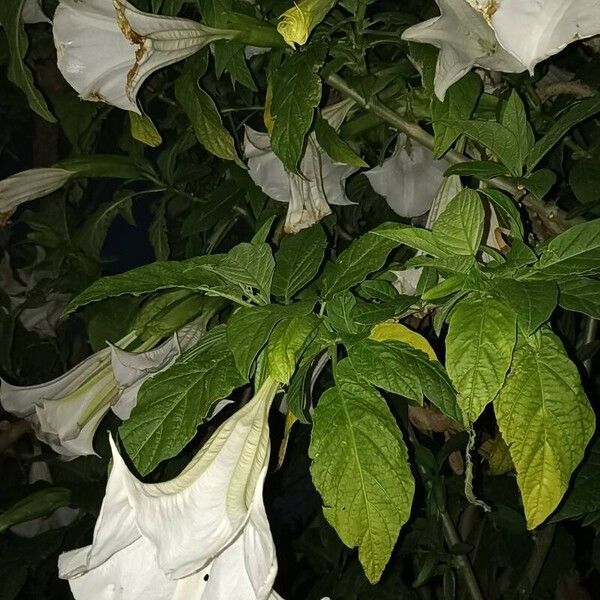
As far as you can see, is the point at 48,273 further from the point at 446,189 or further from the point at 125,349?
the point at 446,189

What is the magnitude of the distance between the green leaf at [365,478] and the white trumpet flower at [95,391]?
24 centimetres

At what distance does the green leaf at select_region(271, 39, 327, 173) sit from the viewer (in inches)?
26.0

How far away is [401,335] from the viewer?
0.56m

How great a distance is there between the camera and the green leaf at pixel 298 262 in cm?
58

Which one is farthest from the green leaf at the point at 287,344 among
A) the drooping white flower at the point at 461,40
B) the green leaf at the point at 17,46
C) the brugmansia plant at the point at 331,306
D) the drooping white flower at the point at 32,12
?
the drooping white flower at the point at 32,12

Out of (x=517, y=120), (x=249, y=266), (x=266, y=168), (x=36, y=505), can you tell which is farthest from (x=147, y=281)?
(x=36, y=505)

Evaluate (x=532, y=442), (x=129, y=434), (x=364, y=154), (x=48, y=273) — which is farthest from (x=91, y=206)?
(x=532, y=442)

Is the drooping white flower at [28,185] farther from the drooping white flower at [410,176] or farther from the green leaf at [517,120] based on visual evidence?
the green leaf at [517,120]

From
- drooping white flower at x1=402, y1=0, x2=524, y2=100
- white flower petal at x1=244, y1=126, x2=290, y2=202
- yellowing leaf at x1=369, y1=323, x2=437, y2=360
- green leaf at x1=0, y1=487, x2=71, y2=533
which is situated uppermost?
drooping white flower at x1=402, y1=0, x2=524, y2=100

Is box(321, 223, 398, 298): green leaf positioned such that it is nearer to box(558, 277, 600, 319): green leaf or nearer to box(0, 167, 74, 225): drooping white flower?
box(558, 277, 600, 319): green leaf

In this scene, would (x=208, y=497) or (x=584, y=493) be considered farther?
(x=584, y=493)

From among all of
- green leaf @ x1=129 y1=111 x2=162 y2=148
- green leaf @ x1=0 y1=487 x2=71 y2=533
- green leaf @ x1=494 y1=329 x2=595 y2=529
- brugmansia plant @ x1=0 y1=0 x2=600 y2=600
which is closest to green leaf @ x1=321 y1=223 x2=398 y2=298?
brugmansia plant @ x1=0 y1=0 x2=600 y2=600

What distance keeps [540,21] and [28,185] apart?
2.07 feet

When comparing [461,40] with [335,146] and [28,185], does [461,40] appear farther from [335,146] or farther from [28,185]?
[28,185]
